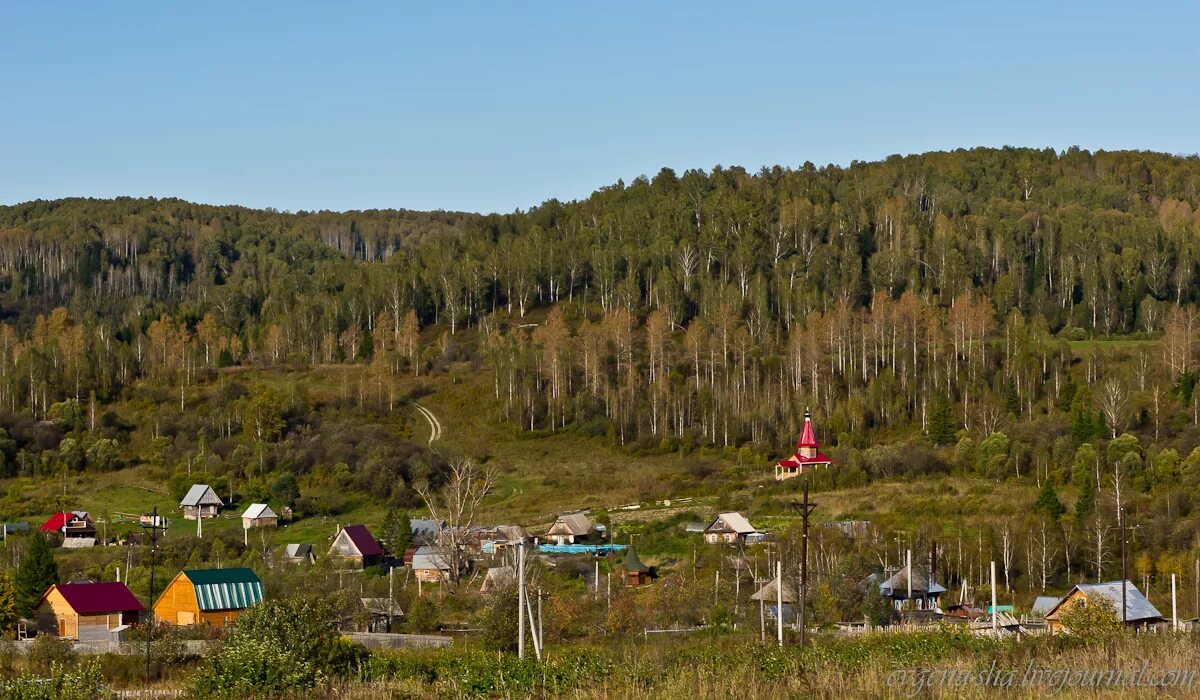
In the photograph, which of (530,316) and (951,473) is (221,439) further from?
(951,473)

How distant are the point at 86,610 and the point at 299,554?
14.0m

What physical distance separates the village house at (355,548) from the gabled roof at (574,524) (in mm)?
7793

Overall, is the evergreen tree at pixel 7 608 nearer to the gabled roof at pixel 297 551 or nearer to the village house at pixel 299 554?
the village house at pixel 299 554

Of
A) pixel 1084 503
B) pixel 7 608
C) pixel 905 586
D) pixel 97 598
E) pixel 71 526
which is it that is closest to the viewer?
pixel 97 598

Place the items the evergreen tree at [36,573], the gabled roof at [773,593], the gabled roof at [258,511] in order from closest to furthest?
the gabled roof at [773,593] → the evergreen tree at [36,573] → the gabled roof at [258,511]

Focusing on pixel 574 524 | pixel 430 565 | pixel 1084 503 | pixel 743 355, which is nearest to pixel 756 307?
pixel 743 355

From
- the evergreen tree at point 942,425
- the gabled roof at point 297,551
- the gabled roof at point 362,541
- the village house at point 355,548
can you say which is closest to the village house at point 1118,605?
the village house at point 355,548

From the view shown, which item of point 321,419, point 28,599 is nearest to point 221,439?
point 321,419

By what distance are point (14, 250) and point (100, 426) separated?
92.4 m

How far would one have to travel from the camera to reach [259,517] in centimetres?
6688

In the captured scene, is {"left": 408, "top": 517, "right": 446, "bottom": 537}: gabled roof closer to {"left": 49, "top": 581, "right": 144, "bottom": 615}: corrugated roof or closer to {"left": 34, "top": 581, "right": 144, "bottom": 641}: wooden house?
{"left": 49, "top": 581, "right": 144, "bottom": 615}: corrugated roof

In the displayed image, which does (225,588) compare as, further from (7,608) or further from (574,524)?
(574,524)

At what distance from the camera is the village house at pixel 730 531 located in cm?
5872

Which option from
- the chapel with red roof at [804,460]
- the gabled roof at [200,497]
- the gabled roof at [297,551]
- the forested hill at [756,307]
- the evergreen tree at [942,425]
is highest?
the forested hill at [756,307]
